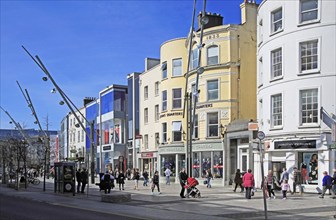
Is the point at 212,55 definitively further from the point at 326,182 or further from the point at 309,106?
the point at 326,182

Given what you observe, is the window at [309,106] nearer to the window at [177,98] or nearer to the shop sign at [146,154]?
the window at [177,98]

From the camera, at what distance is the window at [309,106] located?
1079 inches

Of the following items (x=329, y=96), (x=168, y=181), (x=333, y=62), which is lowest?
(x=168, y=181)

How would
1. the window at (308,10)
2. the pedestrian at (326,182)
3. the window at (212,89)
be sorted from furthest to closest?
the window at (212,89) < the window at (308,10) < the pedestrian at (326,182)

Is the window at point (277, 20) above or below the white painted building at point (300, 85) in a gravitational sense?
above

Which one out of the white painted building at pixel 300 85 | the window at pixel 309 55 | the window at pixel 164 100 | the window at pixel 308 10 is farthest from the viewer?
the window at pixel 164 100

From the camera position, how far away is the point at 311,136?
89.2 feet

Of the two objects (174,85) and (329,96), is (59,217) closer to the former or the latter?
(329,96)

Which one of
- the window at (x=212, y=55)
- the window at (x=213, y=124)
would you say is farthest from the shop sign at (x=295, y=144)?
the window at (x=212, y=55)

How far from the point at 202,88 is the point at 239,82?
3355 mm

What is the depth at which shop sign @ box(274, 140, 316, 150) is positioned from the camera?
27.1 m

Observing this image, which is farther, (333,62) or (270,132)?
(270,132)

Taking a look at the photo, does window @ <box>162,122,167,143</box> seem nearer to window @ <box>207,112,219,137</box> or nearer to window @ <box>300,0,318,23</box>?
window @ <box>207,112,219,137</box>

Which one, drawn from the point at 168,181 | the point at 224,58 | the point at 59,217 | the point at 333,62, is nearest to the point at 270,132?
the point at 333,62
